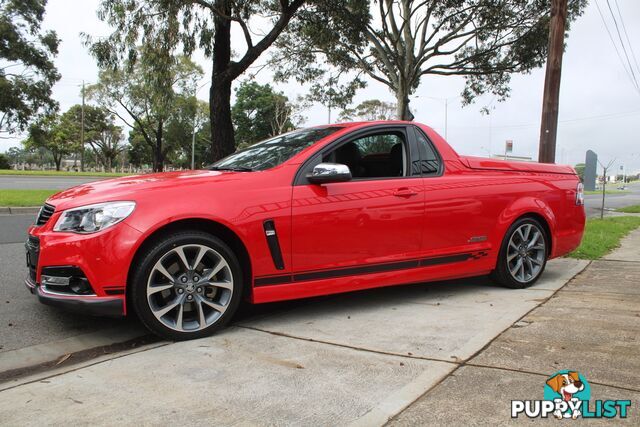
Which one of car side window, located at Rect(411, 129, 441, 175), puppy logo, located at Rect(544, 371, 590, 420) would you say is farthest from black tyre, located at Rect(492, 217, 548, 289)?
puppy logo, located at Rect(544, 371, 590, 420)

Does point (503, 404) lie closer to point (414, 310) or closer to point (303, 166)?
point (414, 310)

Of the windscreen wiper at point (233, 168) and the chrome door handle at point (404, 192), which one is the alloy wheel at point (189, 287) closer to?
the windscreen wiper at point (233, 168)

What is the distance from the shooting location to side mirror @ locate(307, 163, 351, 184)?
371cm

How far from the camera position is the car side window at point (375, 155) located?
425 centimetres

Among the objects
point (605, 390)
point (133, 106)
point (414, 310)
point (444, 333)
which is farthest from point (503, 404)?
point (133, 106)

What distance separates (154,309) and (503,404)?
2.19 m

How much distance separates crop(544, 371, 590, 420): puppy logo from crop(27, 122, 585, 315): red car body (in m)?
1.65

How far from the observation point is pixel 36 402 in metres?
2.54

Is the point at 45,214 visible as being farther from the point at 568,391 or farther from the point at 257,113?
the point at 257,113

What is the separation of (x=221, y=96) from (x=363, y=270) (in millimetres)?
9434

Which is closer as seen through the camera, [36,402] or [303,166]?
[36,402]

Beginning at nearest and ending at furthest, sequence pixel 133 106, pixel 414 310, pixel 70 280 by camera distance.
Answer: pixel 70 280
pixel 414 310
pixel 133 106

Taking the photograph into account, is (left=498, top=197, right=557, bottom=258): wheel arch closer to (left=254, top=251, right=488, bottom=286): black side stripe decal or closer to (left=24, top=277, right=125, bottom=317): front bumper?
(left=254, top=251, right=488, bottom=286): black side stripe decal

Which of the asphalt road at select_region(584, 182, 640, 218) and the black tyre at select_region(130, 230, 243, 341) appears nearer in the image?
the black tyre at select_region(130, 230, 243, 341)
